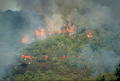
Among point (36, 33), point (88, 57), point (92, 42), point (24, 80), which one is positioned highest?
point (36, 33)

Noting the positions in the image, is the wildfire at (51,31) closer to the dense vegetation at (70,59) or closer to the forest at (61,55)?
the forest at (61,55)

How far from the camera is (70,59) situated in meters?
38.4

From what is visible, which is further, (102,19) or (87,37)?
(102,19)

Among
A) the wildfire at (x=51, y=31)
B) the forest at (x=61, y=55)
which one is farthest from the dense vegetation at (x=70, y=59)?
the wildfire at (x=51, y=31)

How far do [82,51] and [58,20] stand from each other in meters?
20.2

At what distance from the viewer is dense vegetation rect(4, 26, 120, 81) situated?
1100 inches

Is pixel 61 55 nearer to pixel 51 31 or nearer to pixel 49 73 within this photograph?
pixel 49 73

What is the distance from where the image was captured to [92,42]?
4578 cm

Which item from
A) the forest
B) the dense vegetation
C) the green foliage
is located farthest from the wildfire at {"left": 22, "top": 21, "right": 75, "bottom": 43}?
the green foliage

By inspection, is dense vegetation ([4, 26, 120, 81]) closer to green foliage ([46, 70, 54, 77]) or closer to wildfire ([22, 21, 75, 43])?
green foliage ([46, 70, 54, 77])

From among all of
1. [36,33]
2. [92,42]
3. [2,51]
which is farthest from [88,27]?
[2,51]

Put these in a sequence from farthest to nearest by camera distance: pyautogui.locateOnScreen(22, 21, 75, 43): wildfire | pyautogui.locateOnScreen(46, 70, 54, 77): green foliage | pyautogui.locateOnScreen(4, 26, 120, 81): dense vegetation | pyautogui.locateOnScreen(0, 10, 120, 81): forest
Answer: pyautogui.locateOnScreen(22, 21, 75, 43): wildfire → pyautogui.locateOnScreen(46, 70, 54, 77): green foliage → pyautogui.locateOnScreen(0, 10, 120, 81): forest → pyautogui.locateOnScreen(4, 26, 120, 81): dense vegetation

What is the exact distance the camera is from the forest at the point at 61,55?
28.2 meters

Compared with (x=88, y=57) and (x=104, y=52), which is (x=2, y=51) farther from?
(x=104, y=52)
